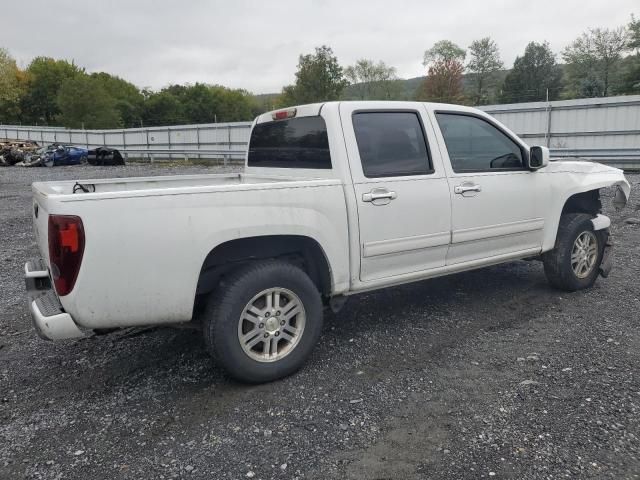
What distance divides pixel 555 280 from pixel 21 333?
5045 millimetres

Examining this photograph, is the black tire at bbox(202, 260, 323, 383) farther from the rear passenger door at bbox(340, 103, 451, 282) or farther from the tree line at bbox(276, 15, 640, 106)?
the tree line at bbox(276, 15, 640, 106)

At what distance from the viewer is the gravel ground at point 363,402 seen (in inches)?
107

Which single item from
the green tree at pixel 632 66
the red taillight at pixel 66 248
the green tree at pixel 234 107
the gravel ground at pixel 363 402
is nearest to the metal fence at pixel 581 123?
the gravel ground at pixel 363 402

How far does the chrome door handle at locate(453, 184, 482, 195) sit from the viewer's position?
14.2ft

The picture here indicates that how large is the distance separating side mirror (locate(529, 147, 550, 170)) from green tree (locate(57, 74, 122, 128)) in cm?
6095

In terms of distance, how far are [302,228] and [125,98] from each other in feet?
299

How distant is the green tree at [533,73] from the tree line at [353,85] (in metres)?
0.13

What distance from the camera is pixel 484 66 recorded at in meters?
70.9

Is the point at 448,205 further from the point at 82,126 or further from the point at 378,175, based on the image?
the point at 82,126

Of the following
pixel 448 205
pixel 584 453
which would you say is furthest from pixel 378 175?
pixel 584 453

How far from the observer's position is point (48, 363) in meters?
4.02

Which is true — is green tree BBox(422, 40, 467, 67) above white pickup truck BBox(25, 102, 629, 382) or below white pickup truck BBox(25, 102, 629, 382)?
above

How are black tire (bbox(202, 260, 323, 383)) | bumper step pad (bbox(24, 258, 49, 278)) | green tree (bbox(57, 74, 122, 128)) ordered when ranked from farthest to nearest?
green tree (bbox(57, 74, 122, 128)) < bumper step pad (bbox(24, 258, 49, 278)) < black tire (bbox(202, 260, 323, 383))

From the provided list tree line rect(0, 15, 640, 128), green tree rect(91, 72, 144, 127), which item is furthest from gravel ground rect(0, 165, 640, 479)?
green tree rect(91, 72, 144, 127)
